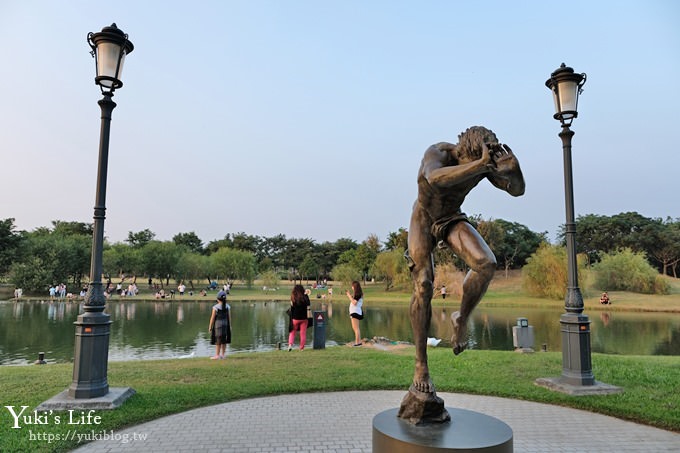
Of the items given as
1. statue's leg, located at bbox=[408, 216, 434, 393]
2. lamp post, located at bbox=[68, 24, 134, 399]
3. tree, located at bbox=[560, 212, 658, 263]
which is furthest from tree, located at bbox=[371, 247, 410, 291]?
statue's leg, located at bbox=[408, 216, 434, 393]

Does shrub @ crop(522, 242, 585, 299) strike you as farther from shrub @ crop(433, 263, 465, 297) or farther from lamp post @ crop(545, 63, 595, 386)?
lamp post @ crop(545, 63, 595, 386)

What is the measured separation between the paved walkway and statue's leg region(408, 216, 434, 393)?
4.30 feet

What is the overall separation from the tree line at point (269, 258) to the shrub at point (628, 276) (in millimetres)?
6423

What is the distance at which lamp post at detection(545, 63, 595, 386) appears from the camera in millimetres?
6816

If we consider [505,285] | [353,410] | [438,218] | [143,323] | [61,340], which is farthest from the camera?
[505,285]

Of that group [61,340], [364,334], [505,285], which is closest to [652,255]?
[505,285]

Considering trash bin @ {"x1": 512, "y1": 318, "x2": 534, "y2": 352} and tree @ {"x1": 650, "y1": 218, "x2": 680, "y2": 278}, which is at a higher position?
tree @ {"x1": 650, "y1": 218, "x2": 680, "y2": 278}

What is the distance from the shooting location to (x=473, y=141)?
3.76 meters

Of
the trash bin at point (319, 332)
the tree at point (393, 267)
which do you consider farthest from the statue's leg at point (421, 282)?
the tree at point (393, 267)

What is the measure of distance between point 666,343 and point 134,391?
18751 millimetres

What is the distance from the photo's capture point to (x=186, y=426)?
5.04 m

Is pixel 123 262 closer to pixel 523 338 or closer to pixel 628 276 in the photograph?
pixel 523 338

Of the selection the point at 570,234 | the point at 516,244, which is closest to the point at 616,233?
the point at 516,244

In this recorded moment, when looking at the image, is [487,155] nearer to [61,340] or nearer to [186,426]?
[186,426]
